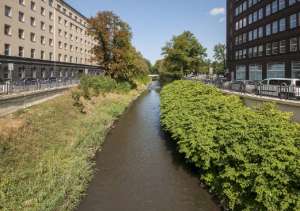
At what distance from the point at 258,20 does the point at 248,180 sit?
124ft

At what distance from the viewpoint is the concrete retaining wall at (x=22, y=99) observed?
11994 millimetres

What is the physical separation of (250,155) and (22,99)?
1366 centimetres

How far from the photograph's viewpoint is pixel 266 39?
112 feet

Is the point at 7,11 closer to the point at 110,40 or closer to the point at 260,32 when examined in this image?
the point at 110,40

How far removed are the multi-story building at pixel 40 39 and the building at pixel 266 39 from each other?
2905 centimetres

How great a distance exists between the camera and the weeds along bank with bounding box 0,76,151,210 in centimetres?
739

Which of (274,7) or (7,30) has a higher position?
(274,7)

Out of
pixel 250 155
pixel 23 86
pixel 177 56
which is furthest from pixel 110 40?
pixel 250 155

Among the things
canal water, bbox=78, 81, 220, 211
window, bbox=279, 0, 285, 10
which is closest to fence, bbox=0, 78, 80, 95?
canal water, bbox=78, 81, 220, 211

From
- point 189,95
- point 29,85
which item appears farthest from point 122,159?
point 29,85

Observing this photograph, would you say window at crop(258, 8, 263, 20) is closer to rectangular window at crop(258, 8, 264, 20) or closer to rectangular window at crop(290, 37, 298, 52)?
rectangular window at crop(258, 8, 264, 20)

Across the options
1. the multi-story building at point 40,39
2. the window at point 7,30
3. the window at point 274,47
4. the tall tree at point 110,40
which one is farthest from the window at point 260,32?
the window at point 7,30

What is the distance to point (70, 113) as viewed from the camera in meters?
16.6

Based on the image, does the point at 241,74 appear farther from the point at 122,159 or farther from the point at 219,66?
the point at 219,66
